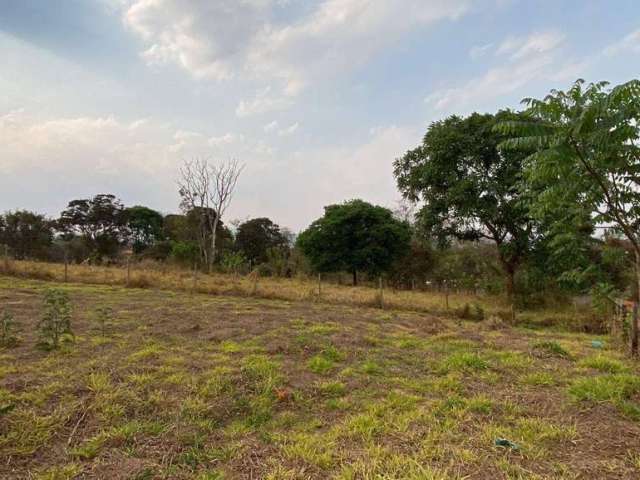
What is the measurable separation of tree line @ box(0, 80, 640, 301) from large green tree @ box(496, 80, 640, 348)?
0.04 feet

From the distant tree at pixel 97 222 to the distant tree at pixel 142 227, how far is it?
620 mm

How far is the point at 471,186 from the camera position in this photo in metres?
12.4

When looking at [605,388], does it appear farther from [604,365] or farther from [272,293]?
[272,293]

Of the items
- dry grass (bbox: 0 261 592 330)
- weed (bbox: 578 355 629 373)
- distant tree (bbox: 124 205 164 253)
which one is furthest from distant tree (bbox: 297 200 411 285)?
Result: distant tree (bbox: 124 205 164 253)

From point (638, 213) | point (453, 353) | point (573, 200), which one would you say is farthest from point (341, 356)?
point (638, 213)

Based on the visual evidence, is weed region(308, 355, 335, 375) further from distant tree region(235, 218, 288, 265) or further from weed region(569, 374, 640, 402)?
distant tree region(235, 218, 288, 265)

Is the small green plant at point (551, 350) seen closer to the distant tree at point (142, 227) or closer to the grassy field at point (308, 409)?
the grassy field at point (308, 409)

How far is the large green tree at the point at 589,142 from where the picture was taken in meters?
3.16

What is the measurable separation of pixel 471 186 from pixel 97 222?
→ 96.8 feet

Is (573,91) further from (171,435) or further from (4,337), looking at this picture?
(4,337)

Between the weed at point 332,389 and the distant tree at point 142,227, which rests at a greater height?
the distant tree at point 142,227

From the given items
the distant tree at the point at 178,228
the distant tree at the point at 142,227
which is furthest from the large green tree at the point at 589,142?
the distant tree at the point at 142,227

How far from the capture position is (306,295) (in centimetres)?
1214

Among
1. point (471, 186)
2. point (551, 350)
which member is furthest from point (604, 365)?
point (471, 186)
